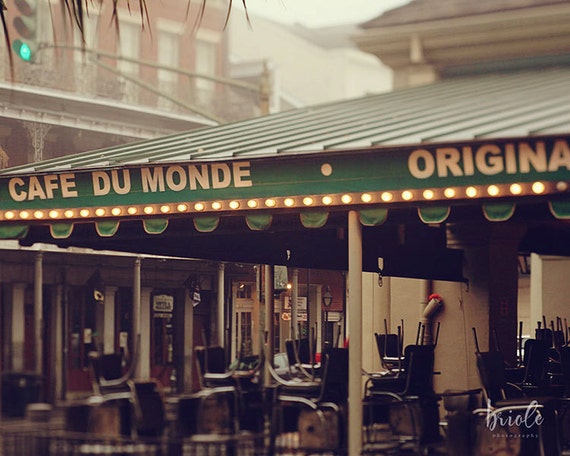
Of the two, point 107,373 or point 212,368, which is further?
point 212,368

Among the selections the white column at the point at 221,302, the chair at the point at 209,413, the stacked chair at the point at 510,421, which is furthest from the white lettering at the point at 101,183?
the white column at the point at 221,302

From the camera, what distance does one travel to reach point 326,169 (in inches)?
402

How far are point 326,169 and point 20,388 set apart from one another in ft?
10.2

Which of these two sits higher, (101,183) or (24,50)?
(24,50)

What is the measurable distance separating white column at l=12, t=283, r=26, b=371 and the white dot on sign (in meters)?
3.15

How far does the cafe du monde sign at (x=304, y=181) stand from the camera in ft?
31.0

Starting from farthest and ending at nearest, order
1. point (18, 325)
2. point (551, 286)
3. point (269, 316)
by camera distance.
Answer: point (551, 286), point (18, 325), point (269, 316)

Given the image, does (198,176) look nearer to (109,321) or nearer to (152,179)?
(152,179)

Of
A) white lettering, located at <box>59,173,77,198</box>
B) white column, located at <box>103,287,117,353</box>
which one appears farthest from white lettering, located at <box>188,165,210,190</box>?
white column, located at <box>103,287,117,353</box>

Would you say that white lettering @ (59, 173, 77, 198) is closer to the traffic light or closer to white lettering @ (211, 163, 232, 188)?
white lettering @ (211, 163, 232, 188)

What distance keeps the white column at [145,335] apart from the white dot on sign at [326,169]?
335 cm

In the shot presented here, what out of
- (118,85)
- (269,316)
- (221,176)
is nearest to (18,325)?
(269,316)

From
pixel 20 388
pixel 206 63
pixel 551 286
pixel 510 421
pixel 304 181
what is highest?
pixel 206 63

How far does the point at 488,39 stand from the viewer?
17719 mm
